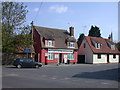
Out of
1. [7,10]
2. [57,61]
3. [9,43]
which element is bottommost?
[57,61]

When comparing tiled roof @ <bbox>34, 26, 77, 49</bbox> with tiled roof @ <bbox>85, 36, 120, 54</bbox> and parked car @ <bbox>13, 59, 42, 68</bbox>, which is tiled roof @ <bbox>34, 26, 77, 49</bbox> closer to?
tiled roof @ <bbox>85, 36, 120, 54</bbox>

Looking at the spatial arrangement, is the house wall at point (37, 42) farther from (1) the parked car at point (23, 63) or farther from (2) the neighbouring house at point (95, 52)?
(2) the neighbouring house at point (95, 52)

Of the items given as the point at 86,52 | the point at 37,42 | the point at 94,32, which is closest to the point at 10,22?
the point at 37,42

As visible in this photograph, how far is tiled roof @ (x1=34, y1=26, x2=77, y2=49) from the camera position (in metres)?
45.0

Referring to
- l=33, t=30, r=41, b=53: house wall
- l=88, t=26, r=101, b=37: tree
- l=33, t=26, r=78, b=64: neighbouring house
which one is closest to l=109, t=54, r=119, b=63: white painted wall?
l=33, t=26, r=78, b=64: neighbouring house

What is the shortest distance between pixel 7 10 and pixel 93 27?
51713 millimetres

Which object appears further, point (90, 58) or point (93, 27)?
point (93, 27)

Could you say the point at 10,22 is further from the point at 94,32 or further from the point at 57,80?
the point at 94,32

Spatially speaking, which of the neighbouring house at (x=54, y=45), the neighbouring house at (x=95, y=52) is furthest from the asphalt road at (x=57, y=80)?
the neighbouring house at (x=95, y=52)

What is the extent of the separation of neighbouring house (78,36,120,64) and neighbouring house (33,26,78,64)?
166 inches

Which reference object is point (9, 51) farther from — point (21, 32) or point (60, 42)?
point (60, 42)

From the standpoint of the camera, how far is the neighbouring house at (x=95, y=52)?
169 feet

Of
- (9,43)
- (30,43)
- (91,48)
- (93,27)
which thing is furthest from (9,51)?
(93,27)

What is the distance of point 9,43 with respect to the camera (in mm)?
37094
